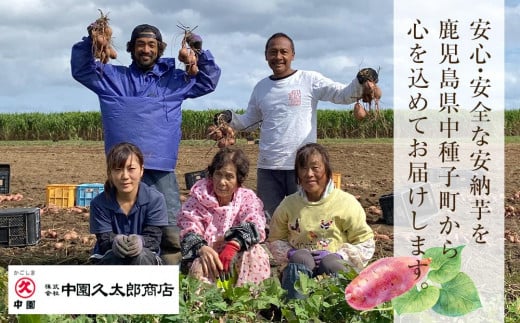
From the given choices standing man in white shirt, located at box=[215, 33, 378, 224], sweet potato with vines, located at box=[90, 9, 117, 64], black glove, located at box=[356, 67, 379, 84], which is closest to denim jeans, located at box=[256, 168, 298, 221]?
standing man in white shirt, located at box=[215, 33, 378, 224]

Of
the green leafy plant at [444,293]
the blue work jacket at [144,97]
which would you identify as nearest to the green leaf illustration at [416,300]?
the green leafy plant at [444,293]

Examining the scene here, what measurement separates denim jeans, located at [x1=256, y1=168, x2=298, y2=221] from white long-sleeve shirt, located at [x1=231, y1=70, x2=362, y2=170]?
6 cm

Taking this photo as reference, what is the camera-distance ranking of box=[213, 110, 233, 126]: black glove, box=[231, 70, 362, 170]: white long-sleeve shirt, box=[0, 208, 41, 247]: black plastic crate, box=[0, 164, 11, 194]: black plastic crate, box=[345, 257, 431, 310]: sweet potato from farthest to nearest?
box=[0, 164, 11, 194]: black plastic crate < box=[0, 208, 41, 247]: black plastic crate < box=[213, 110, 233, 126]: black glove < box=[231, 70, 362, 170]: white long-sleeve shirt < box=[345, 257, 431, 310]: sweet potato

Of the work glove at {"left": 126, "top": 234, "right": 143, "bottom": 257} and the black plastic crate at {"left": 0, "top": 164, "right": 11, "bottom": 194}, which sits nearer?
the work glove at {"left": 126, "top": 234, "right": 143, "bottom": 257}

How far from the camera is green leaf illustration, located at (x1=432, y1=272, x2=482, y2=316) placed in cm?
279

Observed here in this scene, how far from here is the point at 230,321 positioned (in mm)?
2730

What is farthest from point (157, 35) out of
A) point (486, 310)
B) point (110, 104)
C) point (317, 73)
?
point (486, 310)

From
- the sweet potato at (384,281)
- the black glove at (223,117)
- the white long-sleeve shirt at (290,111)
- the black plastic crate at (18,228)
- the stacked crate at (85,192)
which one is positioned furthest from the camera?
the stacked crate at (85,192)

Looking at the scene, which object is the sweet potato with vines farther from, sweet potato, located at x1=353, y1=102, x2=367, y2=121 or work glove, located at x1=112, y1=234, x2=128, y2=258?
sweet potato, located at x1=353, y1=102, x2=367, y2=121

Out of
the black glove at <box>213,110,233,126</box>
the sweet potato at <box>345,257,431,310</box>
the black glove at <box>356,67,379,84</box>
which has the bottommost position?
the sweet potato at <box>345,257,431,310</box>

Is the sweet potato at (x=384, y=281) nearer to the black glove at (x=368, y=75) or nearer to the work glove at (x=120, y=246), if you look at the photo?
the work glove at (x=120, y=246)

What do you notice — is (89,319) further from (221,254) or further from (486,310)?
(486,310)

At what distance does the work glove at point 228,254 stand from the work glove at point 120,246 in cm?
50

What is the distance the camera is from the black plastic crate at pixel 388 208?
21.0 feet
